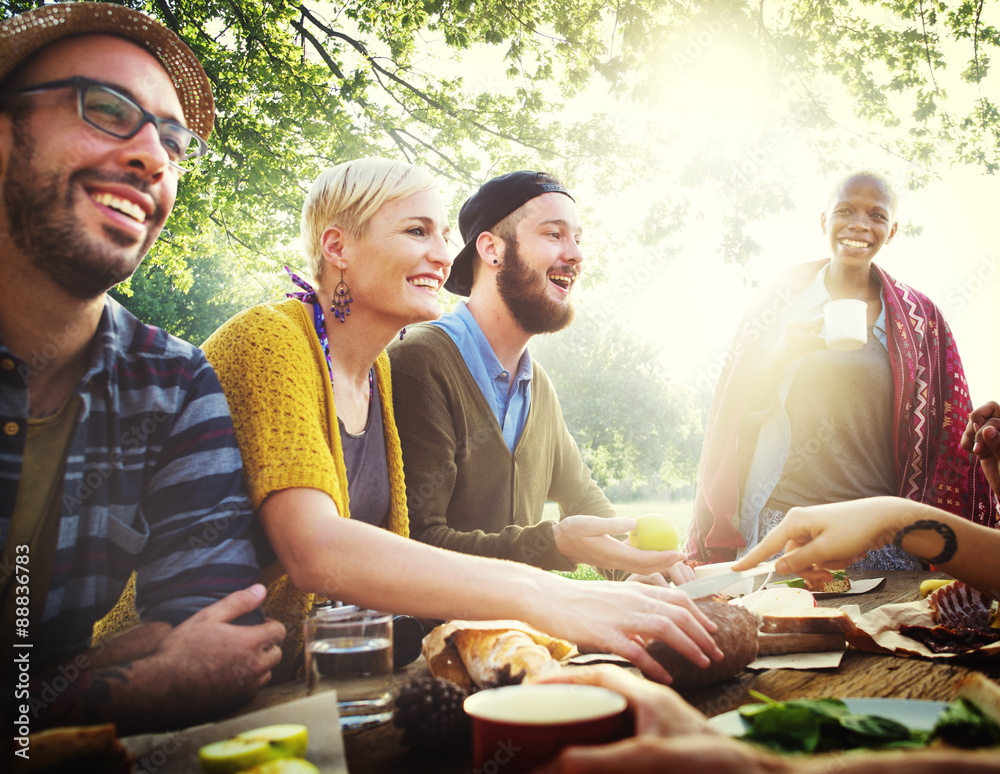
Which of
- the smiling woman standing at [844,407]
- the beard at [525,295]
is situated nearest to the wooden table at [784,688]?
the beard at [525,295]

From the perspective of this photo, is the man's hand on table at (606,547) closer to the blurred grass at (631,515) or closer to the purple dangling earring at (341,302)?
the blurred grass at (631,515)

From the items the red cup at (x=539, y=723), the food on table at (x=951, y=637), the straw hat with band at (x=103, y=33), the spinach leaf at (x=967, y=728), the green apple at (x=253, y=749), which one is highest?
the straw hat with band at (x=103, y=33)

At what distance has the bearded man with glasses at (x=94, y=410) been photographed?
4.62 feet

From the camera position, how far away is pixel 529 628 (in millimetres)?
1528

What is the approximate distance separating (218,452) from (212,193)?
26.0 feet

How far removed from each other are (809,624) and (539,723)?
1175 millimetres

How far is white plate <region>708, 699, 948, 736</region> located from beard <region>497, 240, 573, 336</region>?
8.49 feet

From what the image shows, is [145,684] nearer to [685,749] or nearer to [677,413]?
[685,749]

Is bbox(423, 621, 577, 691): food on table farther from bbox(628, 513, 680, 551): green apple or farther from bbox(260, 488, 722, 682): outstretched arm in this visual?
bbox(628, 513, 680, 551): green apple

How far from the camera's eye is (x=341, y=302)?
7.99 ft

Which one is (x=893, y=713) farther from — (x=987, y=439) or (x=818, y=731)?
(x=987, y=439)

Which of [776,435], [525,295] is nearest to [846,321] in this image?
[776,435]

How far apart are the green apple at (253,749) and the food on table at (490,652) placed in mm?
455

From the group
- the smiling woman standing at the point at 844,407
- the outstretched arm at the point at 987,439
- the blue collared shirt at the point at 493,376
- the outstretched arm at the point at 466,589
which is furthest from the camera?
the smiling woman standing at the point at 844,407
